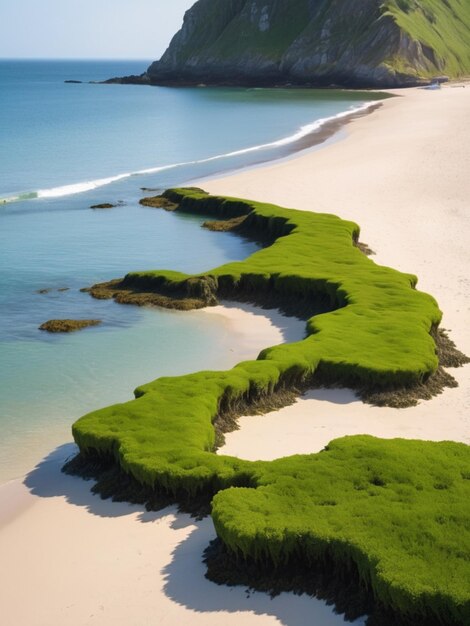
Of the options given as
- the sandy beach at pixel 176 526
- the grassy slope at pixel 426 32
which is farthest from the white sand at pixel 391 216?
the grassy slope at pixel 426 32

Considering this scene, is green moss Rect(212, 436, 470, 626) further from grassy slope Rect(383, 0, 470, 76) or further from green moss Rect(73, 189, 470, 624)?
grassy slope Rect(383, 0, 470, 76)

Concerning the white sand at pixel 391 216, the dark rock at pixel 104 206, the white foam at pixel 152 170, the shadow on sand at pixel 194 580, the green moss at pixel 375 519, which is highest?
the green moss at pixel 375 519

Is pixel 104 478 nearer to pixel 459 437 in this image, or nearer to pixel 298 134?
pixel 459 437

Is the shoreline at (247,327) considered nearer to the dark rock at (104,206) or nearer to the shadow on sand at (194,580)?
the shadow on sand at (194,580)

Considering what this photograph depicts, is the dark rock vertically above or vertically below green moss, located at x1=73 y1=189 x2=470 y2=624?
below

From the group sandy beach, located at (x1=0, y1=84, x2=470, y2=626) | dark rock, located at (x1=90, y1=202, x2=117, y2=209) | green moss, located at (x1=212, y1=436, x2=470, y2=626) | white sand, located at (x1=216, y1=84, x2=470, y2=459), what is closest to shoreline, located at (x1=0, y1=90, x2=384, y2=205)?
white sand, located at (x1=216, y1=84, x2=470, y2=459)

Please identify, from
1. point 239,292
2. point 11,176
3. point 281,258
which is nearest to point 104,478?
point 239,292
